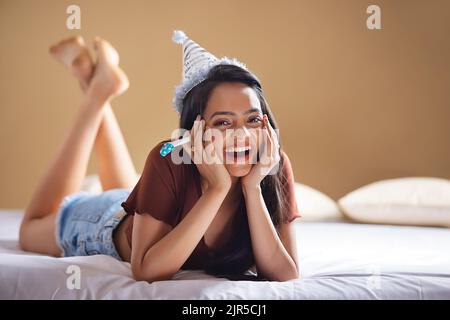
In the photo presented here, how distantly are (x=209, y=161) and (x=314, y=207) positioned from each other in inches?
47.1

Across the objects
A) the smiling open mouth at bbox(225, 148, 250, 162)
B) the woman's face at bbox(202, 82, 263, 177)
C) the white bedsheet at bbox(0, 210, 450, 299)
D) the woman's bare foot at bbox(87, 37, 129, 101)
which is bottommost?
the white bedsheet at bbox(0, 210, 450, 299)

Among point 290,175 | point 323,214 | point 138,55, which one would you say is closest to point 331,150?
point 323,214

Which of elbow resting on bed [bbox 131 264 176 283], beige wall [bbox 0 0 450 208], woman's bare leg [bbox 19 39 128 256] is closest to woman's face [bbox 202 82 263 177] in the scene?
elbow resting on bed [bbox 131 264 176 283]

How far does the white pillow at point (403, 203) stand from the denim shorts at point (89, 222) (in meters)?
0.87

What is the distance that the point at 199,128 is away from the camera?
1.06 metres

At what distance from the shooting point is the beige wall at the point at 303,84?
7.58ft

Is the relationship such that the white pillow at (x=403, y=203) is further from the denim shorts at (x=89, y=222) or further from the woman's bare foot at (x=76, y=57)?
the woman's bare foot at (x=76, y=57)

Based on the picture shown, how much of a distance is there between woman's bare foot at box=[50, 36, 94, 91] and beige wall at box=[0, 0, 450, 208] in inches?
10.5

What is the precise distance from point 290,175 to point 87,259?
45cm

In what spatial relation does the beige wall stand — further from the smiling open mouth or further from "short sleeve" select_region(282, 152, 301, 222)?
the smiling open mouth

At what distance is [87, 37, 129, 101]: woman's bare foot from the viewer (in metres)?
1.86

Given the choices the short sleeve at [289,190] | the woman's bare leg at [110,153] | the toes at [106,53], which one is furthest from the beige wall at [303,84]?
the short sleeve at [289,190]
